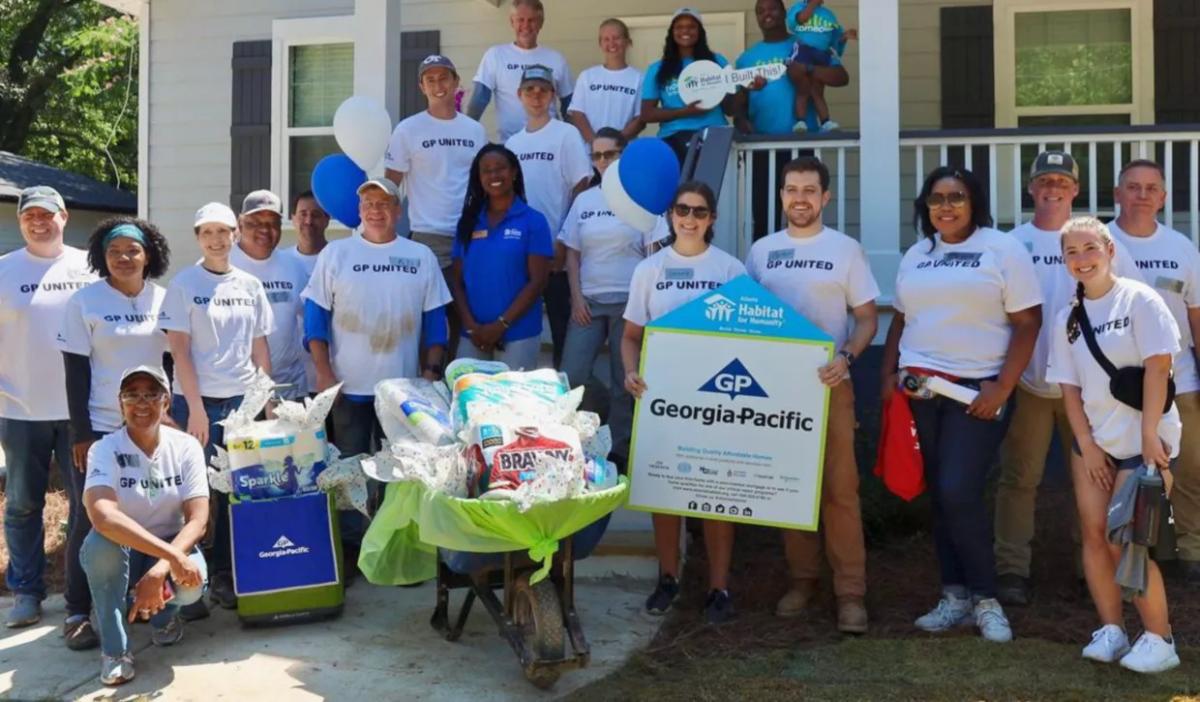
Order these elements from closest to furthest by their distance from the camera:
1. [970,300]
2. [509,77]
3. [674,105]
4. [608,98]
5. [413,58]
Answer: [970,300] < [674,105] < [608,98] < [509,77] < [413,58]

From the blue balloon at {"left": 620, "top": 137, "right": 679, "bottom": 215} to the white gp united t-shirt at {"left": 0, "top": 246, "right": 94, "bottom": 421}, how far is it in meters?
2.41

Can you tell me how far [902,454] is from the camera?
446 centimetres

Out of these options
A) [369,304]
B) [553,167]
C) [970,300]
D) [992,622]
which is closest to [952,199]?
[970,300]

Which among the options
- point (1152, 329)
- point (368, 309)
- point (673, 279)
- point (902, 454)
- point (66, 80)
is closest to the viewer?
point (1152, 329)

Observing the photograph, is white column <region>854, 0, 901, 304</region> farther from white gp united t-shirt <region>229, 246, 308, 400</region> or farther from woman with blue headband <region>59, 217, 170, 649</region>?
woman with blue headband <region>59, 217, 170, 649</region>

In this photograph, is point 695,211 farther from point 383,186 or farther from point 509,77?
point 509,77

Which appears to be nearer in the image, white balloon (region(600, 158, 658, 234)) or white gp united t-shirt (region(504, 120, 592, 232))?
white balloon (region(600, 158, 658, 234))

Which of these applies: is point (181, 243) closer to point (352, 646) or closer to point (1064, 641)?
point (352, 646)

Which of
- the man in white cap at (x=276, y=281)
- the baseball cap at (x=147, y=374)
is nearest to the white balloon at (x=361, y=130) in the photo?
the man in white cap at (x=276, y=281)

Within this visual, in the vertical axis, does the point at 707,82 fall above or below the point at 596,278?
above

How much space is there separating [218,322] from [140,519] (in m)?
0.97

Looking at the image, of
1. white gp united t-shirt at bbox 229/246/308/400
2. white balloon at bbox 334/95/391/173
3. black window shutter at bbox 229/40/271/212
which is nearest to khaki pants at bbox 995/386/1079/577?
white gp united t-shirt at bbox 229/246/308/400

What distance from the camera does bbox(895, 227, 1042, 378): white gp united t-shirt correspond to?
4320 mm

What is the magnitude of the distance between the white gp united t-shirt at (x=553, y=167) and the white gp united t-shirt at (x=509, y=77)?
90cm
